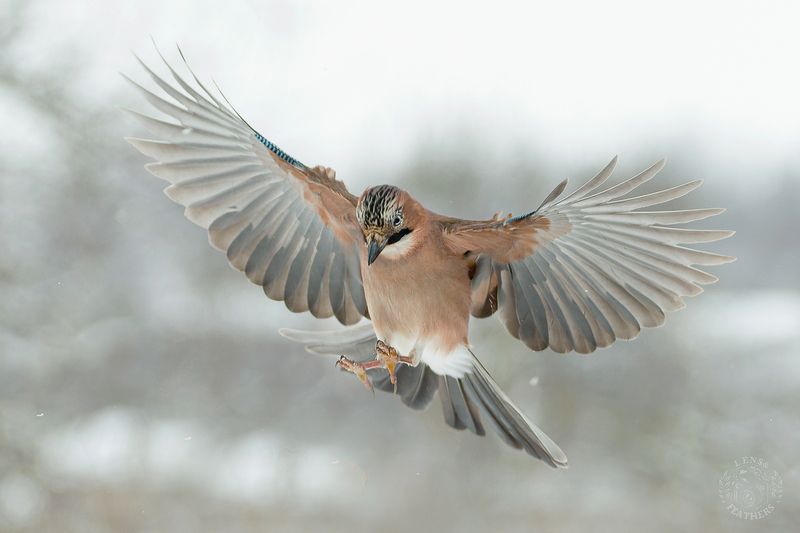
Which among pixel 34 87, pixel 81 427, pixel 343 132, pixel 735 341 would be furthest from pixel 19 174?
pixel 735 341

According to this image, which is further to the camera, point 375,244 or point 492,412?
point 492,412

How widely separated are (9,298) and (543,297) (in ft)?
5.25

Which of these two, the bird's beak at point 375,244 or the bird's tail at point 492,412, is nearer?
the bird's beak at point 375,244

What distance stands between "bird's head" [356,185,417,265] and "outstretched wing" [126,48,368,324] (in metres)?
0.15

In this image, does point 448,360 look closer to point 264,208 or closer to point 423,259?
point 423,259

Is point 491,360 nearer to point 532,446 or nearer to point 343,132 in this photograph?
point 343,132

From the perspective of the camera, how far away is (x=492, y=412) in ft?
3.83

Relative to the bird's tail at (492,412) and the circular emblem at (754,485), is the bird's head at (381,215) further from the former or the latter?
the circular emblem at (754,485)

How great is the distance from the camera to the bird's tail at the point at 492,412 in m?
1.08

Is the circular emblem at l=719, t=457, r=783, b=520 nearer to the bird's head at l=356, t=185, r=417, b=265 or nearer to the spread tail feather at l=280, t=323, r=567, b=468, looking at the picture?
the spread tail feather at l=280, t=323, r=567, b=468

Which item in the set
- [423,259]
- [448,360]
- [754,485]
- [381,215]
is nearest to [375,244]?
[381,215]

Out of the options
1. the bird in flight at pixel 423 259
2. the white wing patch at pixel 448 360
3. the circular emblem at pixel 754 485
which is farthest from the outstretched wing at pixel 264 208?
the circular emblem at pixel 754 485

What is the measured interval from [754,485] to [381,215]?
156cm

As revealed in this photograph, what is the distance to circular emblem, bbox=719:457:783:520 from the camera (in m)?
2.07
